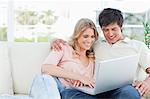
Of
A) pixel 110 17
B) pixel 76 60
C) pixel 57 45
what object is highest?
pixel 110 17

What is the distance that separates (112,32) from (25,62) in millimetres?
768

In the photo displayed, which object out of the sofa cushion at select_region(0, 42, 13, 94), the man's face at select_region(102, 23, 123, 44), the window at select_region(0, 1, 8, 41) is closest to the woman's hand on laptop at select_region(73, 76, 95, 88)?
the man's face at select_region(102, 23, 123, 44)

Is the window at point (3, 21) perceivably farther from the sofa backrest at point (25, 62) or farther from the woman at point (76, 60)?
the woman at point (76, 60)

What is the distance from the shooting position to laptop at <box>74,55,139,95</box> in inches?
63.7

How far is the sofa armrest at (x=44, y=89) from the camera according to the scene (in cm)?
173

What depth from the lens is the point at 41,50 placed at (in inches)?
94.9

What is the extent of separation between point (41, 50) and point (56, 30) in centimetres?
295

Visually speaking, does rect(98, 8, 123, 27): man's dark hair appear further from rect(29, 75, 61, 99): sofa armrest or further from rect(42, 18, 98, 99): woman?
rect(29, 75, 61, 99): sofa armrest

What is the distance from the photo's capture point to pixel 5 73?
232cm

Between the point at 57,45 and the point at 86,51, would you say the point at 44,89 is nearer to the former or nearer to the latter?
the point at 57,45

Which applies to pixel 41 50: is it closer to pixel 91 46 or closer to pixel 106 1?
pixel 91 46

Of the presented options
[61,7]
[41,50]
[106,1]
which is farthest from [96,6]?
[41,50]

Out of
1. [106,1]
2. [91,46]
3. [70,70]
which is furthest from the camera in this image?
[106,1]

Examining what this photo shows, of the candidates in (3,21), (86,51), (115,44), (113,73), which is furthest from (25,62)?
(3,21)
